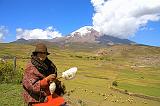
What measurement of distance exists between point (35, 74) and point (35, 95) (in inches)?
17.9

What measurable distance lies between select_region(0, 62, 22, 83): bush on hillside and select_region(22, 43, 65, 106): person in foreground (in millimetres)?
14366

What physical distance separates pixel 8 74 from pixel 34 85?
15181mm

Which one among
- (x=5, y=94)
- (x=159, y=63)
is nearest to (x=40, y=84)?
(x=5, y=94)

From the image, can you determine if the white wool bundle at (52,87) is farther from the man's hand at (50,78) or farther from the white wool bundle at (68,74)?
the white wool bundle at (68,74)

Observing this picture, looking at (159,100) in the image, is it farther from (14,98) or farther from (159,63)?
(159,63)

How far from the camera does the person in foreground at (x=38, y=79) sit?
715cm

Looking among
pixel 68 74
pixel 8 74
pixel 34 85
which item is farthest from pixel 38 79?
pixel 8 74

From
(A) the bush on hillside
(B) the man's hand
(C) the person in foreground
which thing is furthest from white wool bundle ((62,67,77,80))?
(A) the bush on hillside

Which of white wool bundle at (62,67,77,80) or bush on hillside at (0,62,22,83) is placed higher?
white wool bundle at (62,67,77,80)

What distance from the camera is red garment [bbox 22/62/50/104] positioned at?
281 inches

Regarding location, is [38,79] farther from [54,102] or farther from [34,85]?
[54,102]

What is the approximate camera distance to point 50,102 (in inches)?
285

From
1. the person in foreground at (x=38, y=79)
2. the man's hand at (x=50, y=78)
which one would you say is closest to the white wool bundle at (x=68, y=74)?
the person in foreground at (x=38, y=79)

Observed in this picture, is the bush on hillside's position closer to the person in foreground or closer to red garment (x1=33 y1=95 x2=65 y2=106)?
the person in foreground
